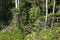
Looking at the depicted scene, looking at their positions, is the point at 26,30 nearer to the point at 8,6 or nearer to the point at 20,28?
the point at 20,28

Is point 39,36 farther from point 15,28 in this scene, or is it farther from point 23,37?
point 15,28

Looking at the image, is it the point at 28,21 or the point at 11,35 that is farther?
the point at 28,21

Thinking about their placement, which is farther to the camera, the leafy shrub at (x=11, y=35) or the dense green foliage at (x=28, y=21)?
the dense green foliage at (x=28, y=21)

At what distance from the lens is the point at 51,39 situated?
480 inches

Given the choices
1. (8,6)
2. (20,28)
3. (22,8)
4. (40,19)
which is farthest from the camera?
(8,6)

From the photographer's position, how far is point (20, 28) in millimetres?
14539

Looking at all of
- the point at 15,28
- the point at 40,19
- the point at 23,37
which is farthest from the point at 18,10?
the point at 23,37

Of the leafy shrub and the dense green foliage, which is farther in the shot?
the dense green foliage

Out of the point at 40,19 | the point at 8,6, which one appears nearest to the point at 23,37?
the point at 40,19

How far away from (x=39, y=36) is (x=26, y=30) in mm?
2322

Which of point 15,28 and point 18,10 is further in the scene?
point 18,10

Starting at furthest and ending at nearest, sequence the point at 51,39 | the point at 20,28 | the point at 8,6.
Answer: the point at 8,6 → the point at 20,28 → the point at 51,39

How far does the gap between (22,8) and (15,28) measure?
10.9 feet

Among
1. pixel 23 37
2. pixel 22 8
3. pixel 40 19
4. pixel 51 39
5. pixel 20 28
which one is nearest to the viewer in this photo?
pixel 51 39
